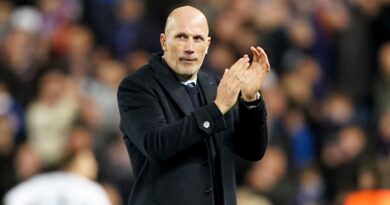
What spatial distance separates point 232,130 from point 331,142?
5.89m

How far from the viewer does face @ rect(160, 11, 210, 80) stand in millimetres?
5027

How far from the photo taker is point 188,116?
4.89m

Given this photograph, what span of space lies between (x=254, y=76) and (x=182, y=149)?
1.42 feet

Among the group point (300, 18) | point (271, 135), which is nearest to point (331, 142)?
point (271, 135)

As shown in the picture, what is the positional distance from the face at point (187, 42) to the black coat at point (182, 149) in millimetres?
96

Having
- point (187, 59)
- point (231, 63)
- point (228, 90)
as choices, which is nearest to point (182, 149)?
point (228, 90)

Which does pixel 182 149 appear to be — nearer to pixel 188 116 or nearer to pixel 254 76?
pixel 188 116

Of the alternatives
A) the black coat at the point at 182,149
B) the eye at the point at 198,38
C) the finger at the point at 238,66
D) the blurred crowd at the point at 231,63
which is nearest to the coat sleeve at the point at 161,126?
the black coat at the point at 182,149

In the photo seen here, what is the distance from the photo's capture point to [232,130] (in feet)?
17.0

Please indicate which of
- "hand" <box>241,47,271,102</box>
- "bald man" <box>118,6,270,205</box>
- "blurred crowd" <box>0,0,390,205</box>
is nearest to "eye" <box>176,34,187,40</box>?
"bald man" <box>118,6,270,205</box>

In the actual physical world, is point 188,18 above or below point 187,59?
above

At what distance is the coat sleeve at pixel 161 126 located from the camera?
191 inches

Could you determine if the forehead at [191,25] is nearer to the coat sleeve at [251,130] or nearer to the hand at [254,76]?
the hand at [254,76]

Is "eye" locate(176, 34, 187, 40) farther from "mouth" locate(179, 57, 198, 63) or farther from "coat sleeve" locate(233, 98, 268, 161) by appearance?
"coat sleeve" locate(233, 98, 268, 161)
